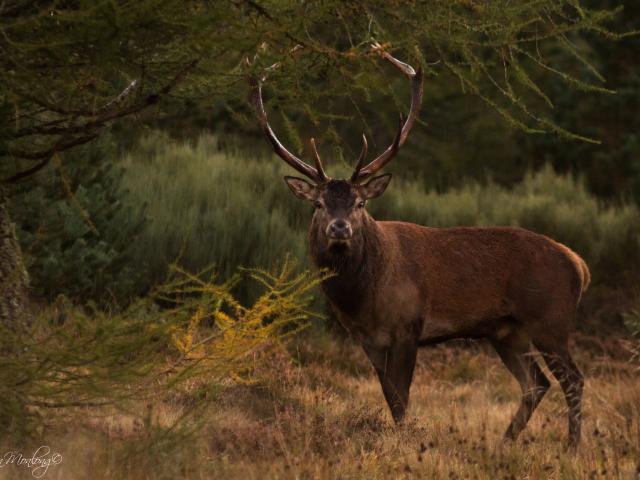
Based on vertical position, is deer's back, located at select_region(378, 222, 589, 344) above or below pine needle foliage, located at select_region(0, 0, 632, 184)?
below

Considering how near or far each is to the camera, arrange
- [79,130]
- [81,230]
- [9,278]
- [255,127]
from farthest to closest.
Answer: [255,127]
[81,230]
[9,278]
[79,130]

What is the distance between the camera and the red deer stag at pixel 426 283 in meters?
7.33

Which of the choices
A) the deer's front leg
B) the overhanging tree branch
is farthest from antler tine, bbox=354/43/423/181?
the overhanging tree branch

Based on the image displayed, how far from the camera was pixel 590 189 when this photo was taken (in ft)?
71.6

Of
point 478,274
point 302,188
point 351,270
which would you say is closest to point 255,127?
point 302,188

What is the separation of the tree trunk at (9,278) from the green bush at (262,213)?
3.89m

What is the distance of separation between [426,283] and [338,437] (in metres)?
1.70

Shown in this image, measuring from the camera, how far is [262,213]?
11.3 metres

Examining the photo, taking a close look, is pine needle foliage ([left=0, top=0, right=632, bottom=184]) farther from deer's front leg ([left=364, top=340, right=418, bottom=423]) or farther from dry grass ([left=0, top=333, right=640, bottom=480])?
deer's front leg ([left=364, top=340, right=418, bottom=423])

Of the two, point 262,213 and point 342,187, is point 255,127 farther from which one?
point 342,187

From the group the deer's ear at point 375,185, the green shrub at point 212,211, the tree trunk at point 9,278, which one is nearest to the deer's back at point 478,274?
the deer's ear at point 375,185

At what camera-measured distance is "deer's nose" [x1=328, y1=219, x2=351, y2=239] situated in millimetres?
6992

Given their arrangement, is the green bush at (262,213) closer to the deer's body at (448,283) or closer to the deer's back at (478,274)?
the deer's body at (448,283)

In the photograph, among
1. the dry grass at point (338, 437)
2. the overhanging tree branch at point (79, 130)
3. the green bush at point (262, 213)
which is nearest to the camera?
the overhanging tree branch at point (79, 130)
